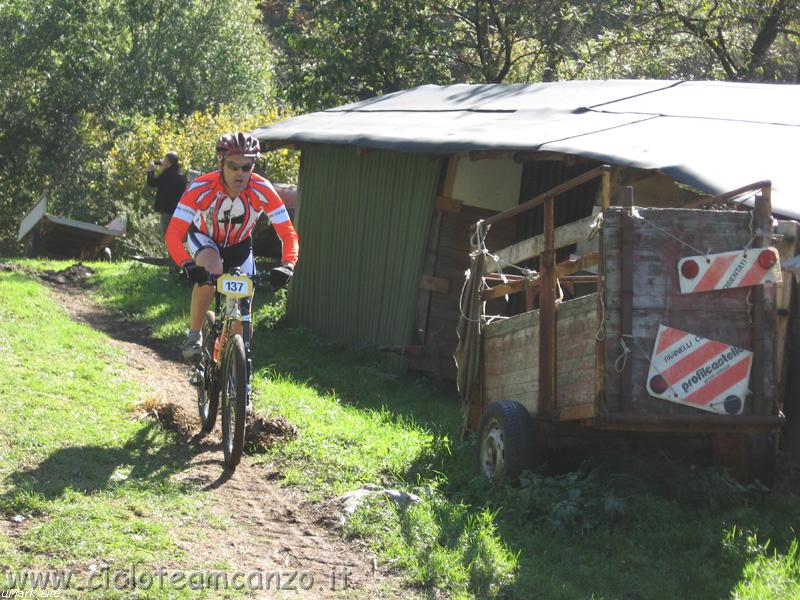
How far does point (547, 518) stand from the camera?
587cm

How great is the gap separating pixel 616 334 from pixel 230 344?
2487 mm

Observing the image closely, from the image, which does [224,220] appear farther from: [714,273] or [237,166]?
[714,273]

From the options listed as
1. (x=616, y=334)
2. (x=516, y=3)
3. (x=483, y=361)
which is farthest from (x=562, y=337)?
(x=516, y=3)

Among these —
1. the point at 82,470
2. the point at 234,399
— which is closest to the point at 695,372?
the point at 234,399

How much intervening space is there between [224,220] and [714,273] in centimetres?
327

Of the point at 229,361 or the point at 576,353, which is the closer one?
the point at 576,353

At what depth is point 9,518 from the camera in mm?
5336

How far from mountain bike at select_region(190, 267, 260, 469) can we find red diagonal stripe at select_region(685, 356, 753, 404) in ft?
8.60

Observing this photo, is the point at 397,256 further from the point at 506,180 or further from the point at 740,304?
the point at 740,304

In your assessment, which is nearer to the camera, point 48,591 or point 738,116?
point 48,591

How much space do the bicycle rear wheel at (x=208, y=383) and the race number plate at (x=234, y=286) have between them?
1.97 ft

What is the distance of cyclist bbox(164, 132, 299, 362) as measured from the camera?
703 centimetres

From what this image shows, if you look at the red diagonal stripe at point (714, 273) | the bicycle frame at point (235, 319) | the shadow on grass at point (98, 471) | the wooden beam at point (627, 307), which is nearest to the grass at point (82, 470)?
the shadow on grass at point (98, 471)

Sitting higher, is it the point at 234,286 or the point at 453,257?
the point at 453,257
